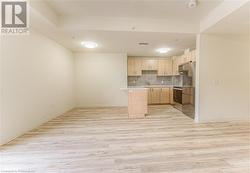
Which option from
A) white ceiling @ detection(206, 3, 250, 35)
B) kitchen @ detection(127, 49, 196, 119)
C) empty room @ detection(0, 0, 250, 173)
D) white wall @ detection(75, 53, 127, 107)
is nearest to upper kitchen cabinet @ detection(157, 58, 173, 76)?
kitchen @ detection(127, 49, 196, 119)

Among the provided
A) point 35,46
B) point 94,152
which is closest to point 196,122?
point 94,152

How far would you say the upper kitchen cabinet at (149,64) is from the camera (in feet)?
25.0

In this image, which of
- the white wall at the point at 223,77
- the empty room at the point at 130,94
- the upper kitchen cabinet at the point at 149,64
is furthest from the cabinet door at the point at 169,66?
the white wall at the point at 223,77

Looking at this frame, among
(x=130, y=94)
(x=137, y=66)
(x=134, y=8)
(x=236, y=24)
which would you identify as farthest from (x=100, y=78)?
(x=236, y=24)

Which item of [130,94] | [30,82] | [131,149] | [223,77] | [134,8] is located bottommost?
[131,149]

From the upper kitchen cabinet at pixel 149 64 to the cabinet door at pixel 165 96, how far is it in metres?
1.20

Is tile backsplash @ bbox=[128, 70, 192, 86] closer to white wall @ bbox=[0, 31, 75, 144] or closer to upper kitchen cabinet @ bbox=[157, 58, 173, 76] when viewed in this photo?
upper kitchen cabinet @ bbox=[157, 58, 173, 76]

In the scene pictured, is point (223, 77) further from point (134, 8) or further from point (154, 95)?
point (154, 95)

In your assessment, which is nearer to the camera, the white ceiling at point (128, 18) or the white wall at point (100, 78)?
the white ceiling at point (128, 18)

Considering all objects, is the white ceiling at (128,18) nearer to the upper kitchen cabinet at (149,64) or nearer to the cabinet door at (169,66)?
the upper kitchen cabinet at (149,64)

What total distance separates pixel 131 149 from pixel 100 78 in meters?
4.66

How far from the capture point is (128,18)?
148 inches

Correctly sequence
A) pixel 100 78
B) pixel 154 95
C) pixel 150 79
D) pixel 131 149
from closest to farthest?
pixel 131 149, pixel 100 78, pixel 154 95, pixel 150 79

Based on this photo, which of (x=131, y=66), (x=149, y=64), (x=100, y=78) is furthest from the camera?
(x=149, y=64)
